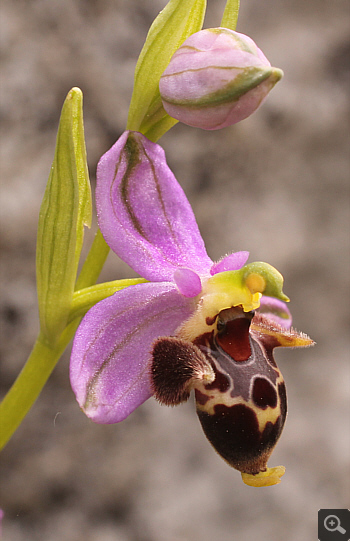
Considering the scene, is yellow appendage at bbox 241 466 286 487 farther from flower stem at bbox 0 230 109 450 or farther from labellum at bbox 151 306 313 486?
flower stem at bbox 0 230 109 450

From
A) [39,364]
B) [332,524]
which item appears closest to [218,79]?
[39,364]

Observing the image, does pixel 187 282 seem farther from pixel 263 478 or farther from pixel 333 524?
pixel 333 524

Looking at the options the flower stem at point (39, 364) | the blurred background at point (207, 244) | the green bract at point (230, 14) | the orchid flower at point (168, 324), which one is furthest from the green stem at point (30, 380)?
the blurred background at point (207, 244)

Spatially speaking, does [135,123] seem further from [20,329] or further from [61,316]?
[20,329]

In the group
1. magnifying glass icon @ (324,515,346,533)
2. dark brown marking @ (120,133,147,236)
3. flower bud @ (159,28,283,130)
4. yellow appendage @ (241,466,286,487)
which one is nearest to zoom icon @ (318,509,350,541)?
magnifying glass icon @ (324,515,346,533)

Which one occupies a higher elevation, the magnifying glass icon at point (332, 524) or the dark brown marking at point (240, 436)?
the dark brown marking at point (240, 436)

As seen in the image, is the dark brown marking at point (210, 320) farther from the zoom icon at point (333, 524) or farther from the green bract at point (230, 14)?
the zoom icon at point (333, 524)

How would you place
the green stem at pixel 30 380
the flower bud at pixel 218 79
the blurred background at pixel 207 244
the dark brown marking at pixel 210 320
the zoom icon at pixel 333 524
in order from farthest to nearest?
1. the zoom icon at pixel 333 524
2. the blurred background at pixel 207 244
3. the green stem at pixel 30 380
4. the dark brown marking at pixel 210 320
5. the flower bud at pixel 218 79
